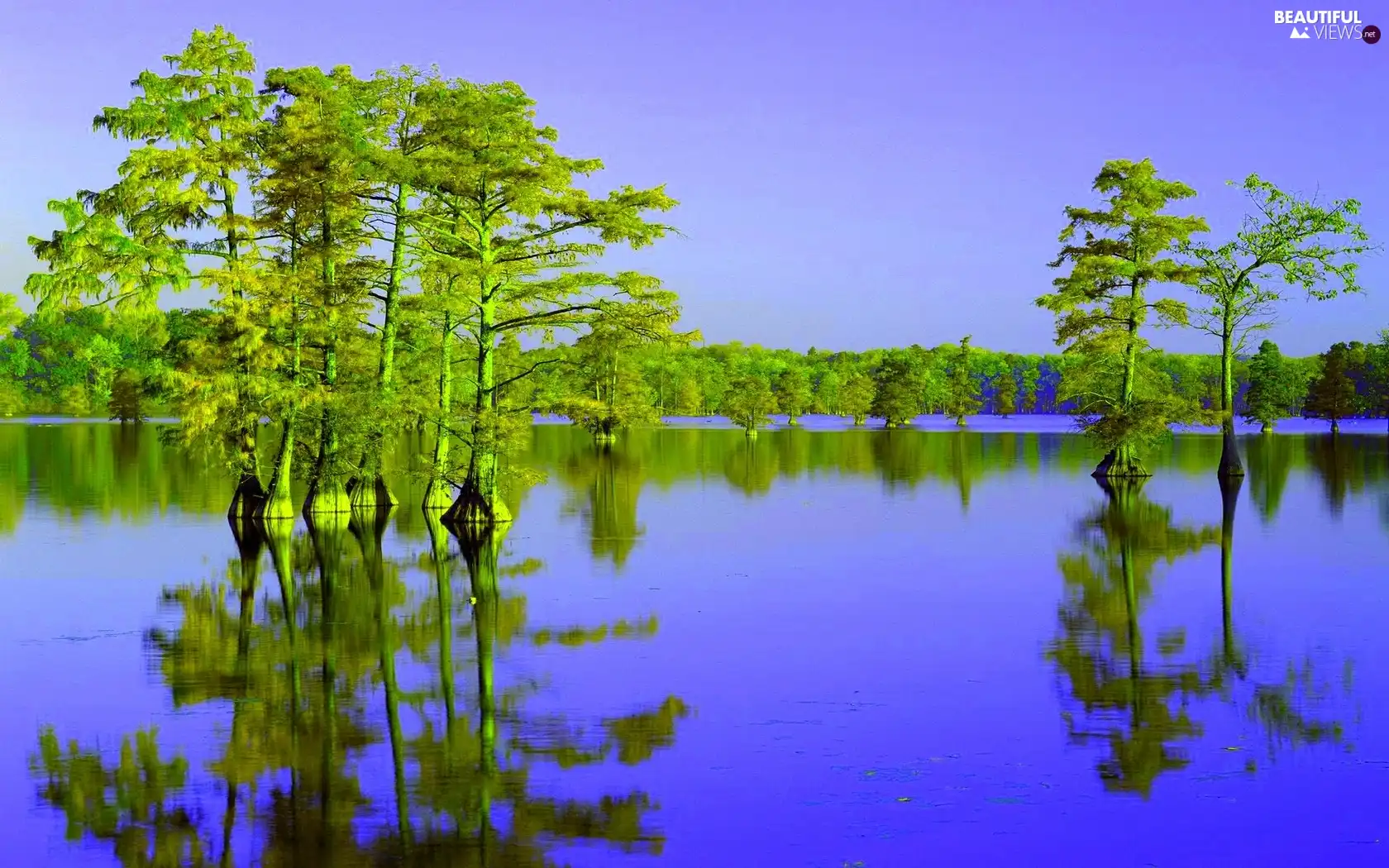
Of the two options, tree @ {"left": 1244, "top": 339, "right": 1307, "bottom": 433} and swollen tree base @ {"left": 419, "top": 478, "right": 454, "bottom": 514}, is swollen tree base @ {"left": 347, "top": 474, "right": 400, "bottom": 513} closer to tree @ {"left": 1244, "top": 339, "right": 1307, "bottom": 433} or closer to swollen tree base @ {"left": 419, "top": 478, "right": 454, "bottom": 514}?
swollen tree base @ {"left": 419, "top": 478, "right": 454, "bottom": 514}

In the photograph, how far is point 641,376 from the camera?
11762 centimetres

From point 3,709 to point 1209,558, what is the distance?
20090 millimetres

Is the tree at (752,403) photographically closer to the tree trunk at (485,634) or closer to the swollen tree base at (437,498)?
the swollen tree base at (437,498)

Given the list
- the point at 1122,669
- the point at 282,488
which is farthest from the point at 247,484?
the point at 1122,669

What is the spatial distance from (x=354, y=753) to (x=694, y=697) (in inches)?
142

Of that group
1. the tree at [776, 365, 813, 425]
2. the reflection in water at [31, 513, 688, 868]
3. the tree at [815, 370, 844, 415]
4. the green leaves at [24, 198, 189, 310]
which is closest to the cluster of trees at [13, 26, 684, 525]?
the green leaves at [24, 198, 189, 310]

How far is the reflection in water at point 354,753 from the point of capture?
8164 millimetres

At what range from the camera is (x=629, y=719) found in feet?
37.6

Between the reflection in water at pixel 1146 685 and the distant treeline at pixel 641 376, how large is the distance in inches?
466

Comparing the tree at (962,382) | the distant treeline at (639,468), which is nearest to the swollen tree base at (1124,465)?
the distant treeline at (639,468)

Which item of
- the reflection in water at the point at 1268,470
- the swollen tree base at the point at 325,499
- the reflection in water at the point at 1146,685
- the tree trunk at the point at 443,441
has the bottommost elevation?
the reflection in water at the point at 1146,685

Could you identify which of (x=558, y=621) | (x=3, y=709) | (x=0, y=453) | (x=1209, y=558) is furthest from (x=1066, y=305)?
(x=0, y=453)

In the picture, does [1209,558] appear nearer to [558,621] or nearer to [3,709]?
[558,621]

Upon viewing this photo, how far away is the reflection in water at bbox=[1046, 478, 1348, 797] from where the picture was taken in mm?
10289
